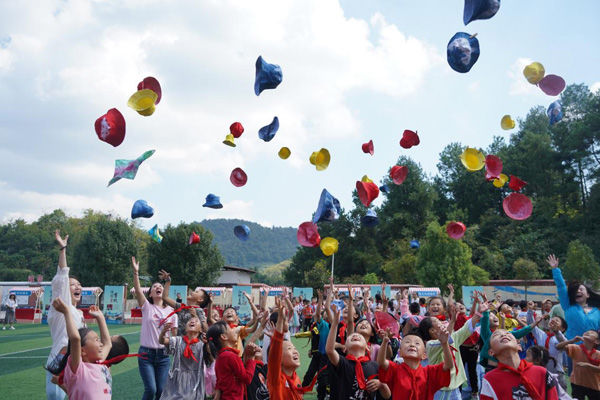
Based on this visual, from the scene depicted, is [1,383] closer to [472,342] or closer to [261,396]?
[261,396]

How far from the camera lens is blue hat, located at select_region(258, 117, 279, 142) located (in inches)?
385

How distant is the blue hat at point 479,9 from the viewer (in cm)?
624

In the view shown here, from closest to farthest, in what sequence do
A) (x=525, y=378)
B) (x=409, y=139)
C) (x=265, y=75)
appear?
(x=525, y=378) → (x=265, y=75) → (x=409, y=139)

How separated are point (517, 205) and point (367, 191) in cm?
306

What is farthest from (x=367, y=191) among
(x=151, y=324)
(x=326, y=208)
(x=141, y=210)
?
(x=151, y=324)

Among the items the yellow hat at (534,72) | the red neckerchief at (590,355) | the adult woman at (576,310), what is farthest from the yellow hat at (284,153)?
the red neckerchief at (590,355)

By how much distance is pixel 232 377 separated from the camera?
14.7 feet

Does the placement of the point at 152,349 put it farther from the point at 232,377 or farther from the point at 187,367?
the point at 232,377

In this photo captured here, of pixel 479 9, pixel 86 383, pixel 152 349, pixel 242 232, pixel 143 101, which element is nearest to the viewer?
pixel 86 383

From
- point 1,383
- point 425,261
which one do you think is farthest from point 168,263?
point 1,383

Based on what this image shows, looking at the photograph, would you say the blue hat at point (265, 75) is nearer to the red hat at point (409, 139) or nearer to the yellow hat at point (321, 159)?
the yellow hat at point (321, 159)

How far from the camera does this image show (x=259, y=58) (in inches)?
331

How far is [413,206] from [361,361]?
174ft

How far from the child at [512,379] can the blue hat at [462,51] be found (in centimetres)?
473
